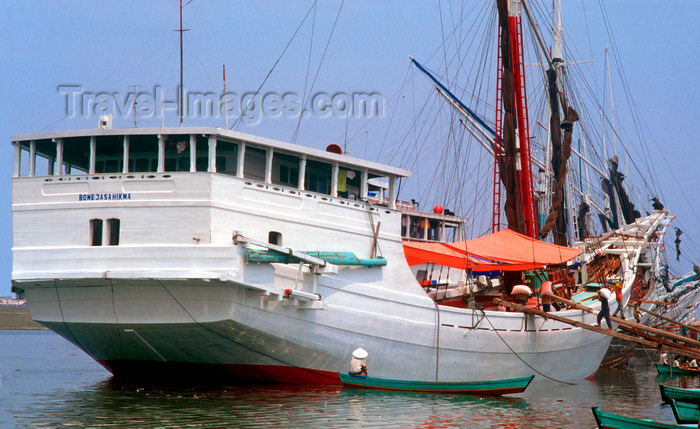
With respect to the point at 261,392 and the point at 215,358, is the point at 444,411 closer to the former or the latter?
the point at 261,392

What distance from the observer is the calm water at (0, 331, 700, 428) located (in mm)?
15758

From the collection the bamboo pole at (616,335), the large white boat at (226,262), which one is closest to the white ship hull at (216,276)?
the large white boat at (226,262)

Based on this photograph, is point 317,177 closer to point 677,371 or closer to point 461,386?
point 461,386

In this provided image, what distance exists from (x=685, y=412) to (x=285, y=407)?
8.66 metres

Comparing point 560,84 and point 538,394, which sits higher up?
point 560,84

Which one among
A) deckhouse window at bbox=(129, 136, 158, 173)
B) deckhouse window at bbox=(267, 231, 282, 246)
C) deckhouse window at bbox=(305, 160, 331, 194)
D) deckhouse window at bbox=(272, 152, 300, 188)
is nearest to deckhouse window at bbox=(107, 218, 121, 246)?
deckhouse window at bbox=(129, 136, 158, 173)

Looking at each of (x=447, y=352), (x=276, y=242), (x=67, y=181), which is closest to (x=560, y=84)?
(x=447, y=352)

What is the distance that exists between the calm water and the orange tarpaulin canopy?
418 centimetres

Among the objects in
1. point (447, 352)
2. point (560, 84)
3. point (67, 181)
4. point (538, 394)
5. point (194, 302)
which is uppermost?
point (560, 84)

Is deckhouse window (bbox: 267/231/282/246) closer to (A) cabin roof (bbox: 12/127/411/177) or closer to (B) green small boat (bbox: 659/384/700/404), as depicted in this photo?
(A) cabin roof (bbox: 12/127/411/177)

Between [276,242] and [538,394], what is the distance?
999 cm

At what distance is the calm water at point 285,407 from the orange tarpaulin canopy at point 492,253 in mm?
4179

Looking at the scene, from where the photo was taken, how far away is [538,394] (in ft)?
77.8

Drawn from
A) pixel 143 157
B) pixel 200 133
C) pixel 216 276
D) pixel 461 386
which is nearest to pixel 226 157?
pixel 200 133
